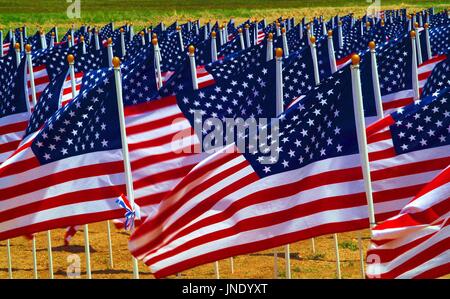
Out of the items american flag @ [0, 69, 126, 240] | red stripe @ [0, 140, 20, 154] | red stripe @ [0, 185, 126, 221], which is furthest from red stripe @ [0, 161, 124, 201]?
red stripe @ [0, 140, 20, 154]

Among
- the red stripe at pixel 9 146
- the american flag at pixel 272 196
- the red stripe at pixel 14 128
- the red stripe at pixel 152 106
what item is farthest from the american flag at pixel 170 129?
the red stripe at pixel 14 128

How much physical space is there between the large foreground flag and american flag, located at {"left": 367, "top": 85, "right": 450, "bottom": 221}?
1292mm

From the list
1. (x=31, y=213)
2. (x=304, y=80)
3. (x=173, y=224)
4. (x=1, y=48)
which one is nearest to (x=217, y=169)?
(x=173, y=224)

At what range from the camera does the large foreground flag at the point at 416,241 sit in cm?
965

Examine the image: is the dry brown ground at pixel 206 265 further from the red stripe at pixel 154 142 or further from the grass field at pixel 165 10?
the grass field at pixel 165 10

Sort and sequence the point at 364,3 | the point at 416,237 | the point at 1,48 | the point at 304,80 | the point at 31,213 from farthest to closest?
the point at 364,3, the point at 1,48, the point at 304,80, the point at 31,213, the point at 416,237

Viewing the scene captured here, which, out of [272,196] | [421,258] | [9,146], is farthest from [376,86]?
[9,146]

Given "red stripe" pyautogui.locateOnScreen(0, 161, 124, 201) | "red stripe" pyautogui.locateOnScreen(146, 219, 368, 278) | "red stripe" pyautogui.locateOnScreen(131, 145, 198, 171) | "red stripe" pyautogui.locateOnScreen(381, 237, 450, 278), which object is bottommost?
"red stripe" pyautogui.locateOnScreen(381, 237, 450, 278)

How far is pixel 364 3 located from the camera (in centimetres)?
8188

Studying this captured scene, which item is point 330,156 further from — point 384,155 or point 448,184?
point 448,184

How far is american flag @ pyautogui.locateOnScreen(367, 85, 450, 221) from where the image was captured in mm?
11117

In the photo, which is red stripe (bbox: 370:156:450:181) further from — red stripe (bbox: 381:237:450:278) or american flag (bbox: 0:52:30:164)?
american flag (bbox: 0:52:30:164)

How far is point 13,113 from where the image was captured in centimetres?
1673

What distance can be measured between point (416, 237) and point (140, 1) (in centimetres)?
7773
